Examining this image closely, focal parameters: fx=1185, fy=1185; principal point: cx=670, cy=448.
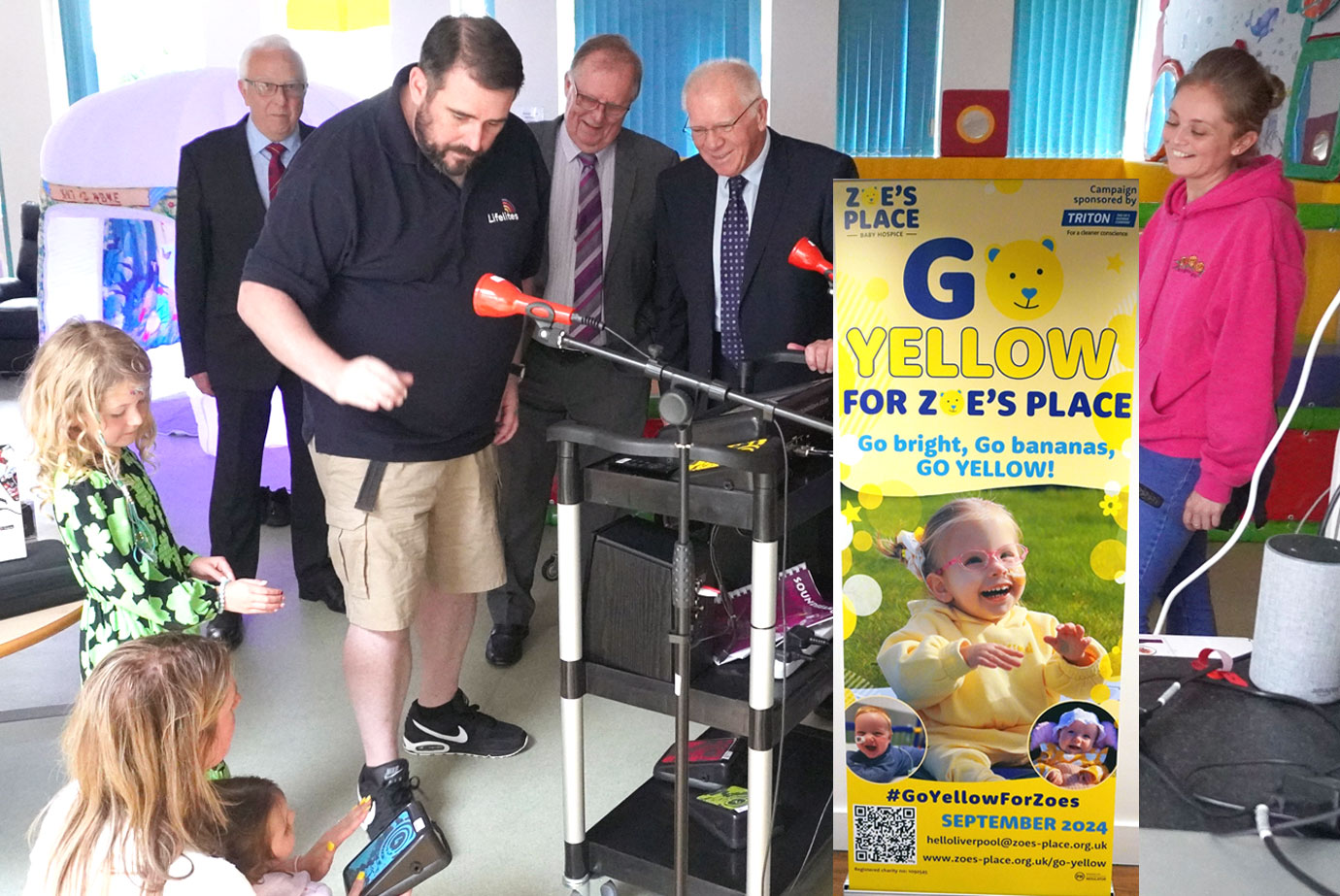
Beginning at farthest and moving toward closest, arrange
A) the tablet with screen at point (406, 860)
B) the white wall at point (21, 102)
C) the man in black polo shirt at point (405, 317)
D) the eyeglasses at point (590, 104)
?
Answer: the white wall at point (21, 102) → the eyeglasses at point (590, 104) → the man in black polo shirt at point (405, 317) → the tablet with screen at point (406, 860)

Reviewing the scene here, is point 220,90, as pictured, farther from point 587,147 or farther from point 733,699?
point 733,699

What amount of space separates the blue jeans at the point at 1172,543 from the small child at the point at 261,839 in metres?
1.67

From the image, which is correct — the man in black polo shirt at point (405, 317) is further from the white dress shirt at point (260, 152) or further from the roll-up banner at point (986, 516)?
the white dress shirt at point (260, 152)

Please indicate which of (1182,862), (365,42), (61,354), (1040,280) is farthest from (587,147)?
(365,42)

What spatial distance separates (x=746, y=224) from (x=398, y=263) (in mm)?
841

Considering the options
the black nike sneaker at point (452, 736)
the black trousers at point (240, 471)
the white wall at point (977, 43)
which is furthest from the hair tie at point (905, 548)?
the white wall at point (977, 43)

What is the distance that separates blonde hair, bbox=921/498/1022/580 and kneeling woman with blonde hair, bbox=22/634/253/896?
1.00 m

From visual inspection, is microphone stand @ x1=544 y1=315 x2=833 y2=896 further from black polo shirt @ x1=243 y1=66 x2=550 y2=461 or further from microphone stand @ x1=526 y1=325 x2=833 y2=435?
black polo shirt @ x1=243 y1=66 x2=550 y2=461

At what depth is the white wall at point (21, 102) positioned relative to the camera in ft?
25.9

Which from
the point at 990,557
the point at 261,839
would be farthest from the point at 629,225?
the point at 261,839

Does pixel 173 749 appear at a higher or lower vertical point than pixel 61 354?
lower

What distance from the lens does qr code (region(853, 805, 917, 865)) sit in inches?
69.9

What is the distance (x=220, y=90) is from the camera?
4867mm

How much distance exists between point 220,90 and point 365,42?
3.24 metres
